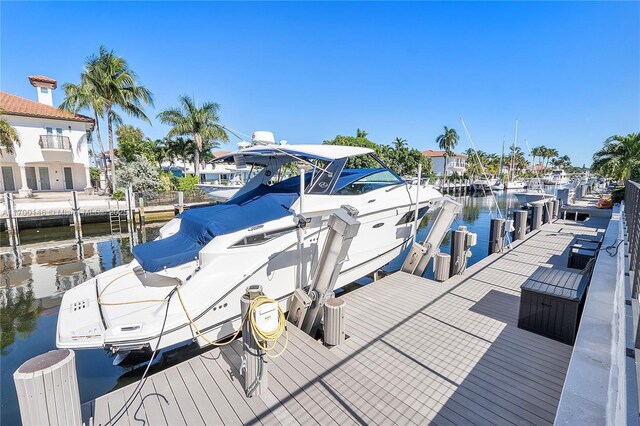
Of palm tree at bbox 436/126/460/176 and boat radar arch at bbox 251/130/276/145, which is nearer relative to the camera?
boat radar arch at bbox 251/130/276/145

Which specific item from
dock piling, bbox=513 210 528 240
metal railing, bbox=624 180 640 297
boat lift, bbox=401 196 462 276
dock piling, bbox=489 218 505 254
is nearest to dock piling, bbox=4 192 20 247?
boat lift, bbox=401 196 462 276

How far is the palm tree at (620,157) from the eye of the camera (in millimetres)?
15234

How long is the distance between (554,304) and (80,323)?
621 centimetres

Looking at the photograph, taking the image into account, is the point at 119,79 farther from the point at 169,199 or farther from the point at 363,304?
the point at 363,304

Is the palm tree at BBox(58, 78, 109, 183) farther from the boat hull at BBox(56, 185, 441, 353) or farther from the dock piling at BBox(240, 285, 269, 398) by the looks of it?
the dock piling at BBox(240, 285, 269, 398)

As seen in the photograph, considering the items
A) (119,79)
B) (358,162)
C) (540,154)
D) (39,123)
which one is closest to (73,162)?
(39,123)

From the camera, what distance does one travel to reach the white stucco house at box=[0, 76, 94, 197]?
19.5m

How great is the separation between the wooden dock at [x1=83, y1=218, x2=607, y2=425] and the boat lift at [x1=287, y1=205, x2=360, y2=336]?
35cm

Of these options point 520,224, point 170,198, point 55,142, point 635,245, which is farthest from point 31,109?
point 635,245

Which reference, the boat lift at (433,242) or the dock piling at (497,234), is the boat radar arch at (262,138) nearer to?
the boat lift at (433,242)

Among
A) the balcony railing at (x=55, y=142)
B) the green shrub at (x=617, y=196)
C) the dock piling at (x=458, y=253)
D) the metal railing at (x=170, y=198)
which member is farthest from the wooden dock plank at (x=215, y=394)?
the balcony railing at (x=55, y=142)

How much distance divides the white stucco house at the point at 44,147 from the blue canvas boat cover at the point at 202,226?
21.8 m

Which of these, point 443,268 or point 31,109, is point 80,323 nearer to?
point 443,268

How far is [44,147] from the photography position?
20.1 m
